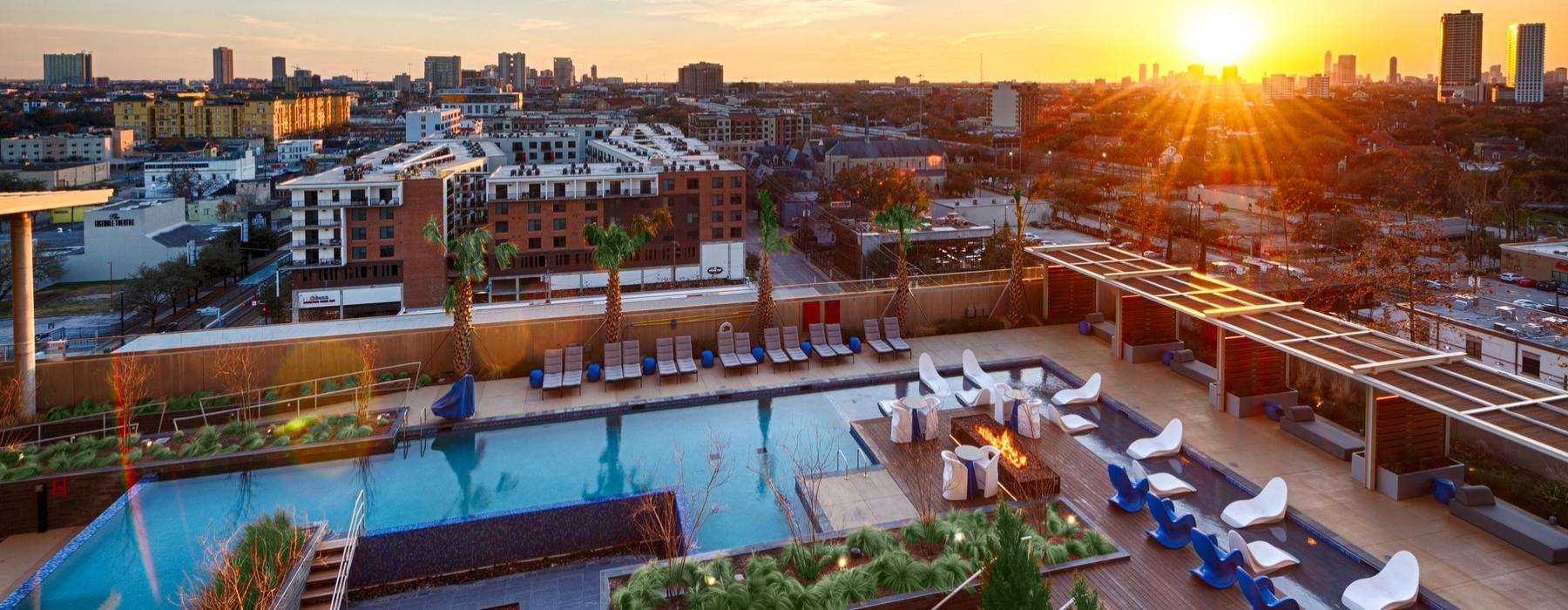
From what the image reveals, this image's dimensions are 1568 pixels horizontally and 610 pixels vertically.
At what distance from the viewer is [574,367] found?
15.7m

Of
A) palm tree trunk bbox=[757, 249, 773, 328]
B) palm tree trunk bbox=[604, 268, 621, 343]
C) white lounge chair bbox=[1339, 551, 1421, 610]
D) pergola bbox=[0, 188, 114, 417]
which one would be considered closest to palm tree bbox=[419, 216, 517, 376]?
palm tree trunk bbox=[604, 268, 621, 343]

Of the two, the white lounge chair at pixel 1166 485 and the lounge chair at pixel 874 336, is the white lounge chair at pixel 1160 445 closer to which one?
the white lounge chair at pixel 1166 485

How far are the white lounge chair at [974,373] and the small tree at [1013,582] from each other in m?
9.14

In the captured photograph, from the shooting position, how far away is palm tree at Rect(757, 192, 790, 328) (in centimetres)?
1702

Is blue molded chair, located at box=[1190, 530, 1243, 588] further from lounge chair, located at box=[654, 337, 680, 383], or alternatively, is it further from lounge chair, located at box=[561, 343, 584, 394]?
lounge chair, located at box=[561, 343, 584, 394]

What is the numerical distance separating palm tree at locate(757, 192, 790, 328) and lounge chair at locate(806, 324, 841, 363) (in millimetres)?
810

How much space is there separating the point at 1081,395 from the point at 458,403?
9.34 metres

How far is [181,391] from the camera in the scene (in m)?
14.5

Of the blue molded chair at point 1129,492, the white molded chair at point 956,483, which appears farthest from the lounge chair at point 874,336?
the blue molded chair at point 1129,492

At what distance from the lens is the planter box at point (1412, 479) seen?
1043 cm

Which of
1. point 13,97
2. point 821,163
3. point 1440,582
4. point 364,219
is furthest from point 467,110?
point 1440,582

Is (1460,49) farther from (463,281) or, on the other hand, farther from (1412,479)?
(463,281)

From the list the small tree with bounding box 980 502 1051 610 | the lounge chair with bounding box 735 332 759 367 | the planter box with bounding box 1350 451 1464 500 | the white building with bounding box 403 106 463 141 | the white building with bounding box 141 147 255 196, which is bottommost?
the planter box with bounding box 1350 451 1464 500

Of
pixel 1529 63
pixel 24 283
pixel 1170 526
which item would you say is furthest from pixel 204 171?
pixel 1529 63
